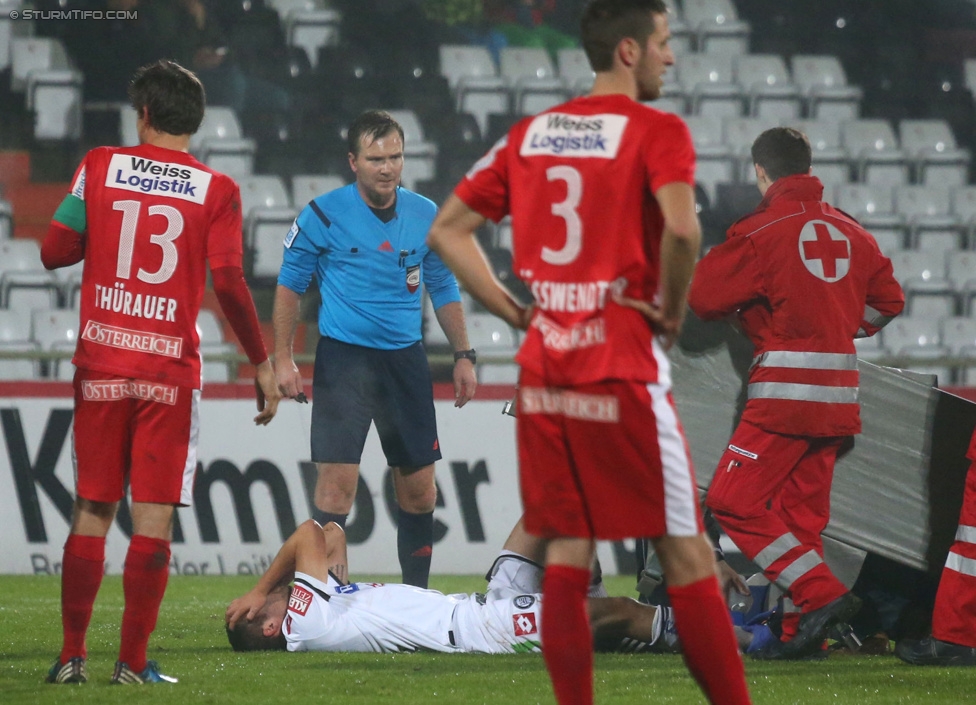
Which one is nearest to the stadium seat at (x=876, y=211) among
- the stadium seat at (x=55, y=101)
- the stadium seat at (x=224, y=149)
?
the stadium seat at (x=224, y=149)

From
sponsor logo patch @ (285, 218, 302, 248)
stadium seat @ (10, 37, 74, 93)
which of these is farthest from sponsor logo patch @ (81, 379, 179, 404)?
stadium seat @ (10, 37, 74, 93)

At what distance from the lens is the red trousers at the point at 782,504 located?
15.8ft

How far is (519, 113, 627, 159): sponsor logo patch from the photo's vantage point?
297cm

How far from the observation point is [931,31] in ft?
47.8

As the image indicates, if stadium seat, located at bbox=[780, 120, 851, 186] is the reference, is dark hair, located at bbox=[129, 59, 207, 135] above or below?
below

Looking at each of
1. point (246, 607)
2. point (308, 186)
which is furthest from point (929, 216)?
point (246, 607)

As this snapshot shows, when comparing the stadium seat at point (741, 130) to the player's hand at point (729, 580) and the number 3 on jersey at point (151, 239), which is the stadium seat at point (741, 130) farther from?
the number 3 on jersey at point (151, 239)

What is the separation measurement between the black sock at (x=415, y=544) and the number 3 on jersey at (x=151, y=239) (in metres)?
2.27

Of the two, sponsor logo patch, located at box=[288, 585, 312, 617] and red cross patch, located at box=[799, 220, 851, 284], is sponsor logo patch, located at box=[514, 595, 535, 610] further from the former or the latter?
red cross patch, located at box=[799, 220, 851, 284]

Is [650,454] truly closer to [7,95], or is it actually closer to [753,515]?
[753,515]

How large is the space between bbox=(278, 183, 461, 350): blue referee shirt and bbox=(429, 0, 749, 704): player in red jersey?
2822 mm

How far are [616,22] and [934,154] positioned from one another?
431 inches

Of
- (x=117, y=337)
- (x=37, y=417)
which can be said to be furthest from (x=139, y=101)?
(x=37, y=417)

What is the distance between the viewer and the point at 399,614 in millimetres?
5008
